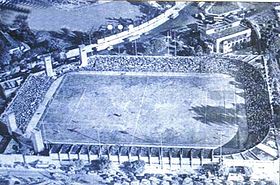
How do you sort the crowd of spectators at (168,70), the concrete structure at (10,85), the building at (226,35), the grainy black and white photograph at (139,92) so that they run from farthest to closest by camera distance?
the concrete structure at (10,85) → the building at (226,35) → the crowd of spectators at (168,70) → the grainy black and white photograph at (139,92)

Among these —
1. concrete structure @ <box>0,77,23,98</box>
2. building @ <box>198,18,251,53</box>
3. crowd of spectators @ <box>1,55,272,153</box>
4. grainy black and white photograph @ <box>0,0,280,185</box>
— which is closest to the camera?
grainy black and white photograph @ <box>0,0,280,185</box>

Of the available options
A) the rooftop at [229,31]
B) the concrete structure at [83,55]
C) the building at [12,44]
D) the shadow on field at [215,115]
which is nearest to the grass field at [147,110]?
the shadow on field at [215,115]

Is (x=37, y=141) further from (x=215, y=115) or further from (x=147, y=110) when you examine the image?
(x=215, y=115)

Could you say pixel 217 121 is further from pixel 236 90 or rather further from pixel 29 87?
pixel 29 87

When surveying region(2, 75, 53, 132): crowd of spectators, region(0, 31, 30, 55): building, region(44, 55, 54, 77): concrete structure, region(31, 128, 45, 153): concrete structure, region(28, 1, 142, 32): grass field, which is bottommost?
region(31, 128, 45, 153): concrete structure

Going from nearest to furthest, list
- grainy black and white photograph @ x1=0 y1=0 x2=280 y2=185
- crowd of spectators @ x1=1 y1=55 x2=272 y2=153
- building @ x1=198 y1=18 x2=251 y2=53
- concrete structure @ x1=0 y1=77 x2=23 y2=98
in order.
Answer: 1. grainy black and white photograph @ x1=0 y1=0 x2=280 y2=185
2. crowd of spectators @ x1=1 y1=55 x2=272 y2=153
3. building @ x1=198 y1=18 x2=251 y2=53
4. concrete structure @ x1=0 y1=77 x2=23 y2=98

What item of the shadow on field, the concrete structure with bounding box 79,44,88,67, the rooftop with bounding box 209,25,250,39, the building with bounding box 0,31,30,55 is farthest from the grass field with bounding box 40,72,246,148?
the building with bounding box 0,31,30,55

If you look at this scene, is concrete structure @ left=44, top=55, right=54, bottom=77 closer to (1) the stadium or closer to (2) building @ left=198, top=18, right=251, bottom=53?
(1) the stadium

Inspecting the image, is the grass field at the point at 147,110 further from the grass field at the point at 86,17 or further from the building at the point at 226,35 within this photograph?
the grass field at the point at 86,17
